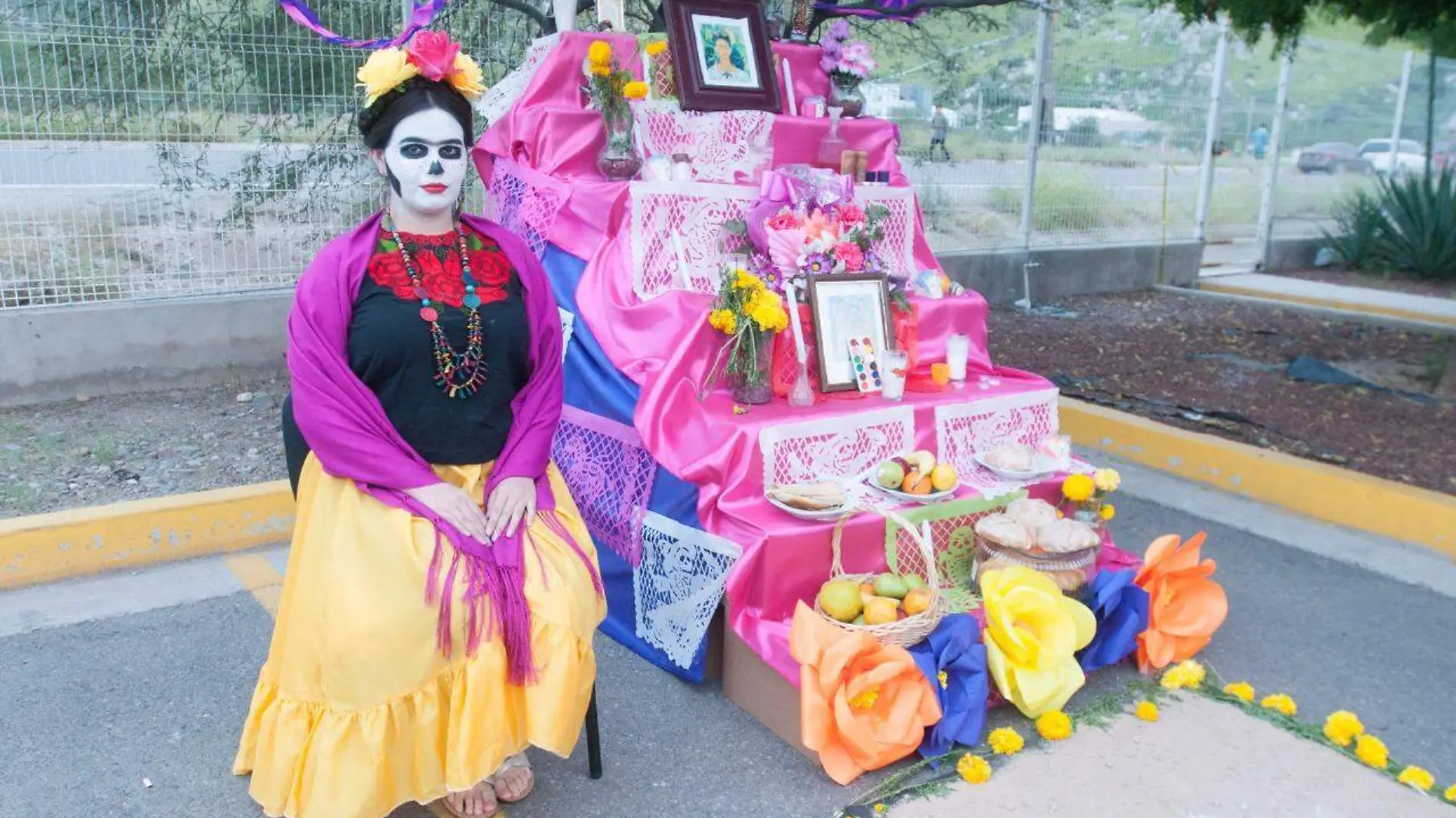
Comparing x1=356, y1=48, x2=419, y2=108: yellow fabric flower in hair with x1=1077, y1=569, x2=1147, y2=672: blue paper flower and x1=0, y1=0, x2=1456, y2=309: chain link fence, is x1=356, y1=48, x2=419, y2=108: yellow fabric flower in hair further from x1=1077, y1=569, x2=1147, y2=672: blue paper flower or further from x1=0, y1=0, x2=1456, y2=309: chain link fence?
x1=0, y1=0, x2=1456, y2=309: chain link fence

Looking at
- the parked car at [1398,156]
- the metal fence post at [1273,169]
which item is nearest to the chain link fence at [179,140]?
the metal fence post at [1273,169]

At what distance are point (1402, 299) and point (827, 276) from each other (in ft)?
30.3

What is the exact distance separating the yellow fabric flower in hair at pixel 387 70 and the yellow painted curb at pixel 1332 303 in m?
9.75

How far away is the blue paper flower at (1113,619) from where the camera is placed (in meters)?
3.33

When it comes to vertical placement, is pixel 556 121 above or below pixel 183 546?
above

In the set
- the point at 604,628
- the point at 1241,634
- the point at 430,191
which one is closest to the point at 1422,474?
the point at 1241,634

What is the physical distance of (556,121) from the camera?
13.4 feet

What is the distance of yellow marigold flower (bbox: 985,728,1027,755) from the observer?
292 cm

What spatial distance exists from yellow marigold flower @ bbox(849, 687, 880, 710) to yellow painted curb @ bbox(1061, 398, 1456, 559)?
3.06m

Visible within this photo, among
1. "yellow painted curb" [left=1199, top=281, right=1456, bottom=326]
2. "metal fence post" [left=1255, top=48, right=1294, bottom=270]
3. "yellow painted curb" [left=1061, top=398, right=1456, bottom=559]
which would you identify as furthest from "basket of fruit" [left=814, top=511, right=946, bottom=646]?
"metal fence post" [left=1255, top=48, right=1294, bottom=270]

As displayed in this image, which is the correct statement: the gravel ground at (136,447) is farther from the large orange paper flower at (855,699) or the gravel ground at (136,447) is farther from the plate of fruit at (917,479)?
the large orange paper flower at (855,699)

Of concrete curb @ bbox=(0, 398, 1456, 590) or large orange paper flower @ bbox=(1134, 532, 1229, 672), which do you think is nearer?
large orange paper flower @ bbox=(1134, 532, 1229, 672)

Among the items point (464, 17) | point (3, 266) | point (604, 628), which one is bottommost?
point (604, 628)

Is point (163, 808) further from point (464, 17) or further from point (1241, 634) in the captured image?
point (464, 17)
